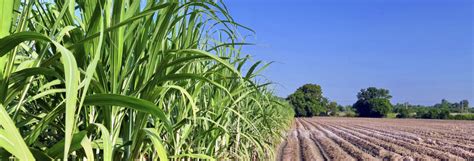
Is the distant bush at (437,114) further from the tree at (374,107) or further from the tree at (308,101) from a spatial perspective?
the tree at (308,101)

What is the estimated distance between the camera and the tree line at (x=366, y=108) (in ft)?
230

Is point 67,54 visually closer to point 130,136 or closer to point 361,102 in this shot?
point 130,136

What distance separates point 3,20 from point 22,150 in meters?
0.27

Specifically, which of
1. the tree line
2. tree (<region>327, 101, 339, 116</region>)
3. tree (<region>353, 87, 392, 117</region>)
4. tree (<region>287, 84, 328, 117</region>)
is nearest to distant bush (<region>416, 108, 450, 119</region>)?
the tree line

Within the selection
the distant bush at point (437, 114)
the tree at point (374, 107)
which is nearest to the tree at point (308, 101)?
Answer: the tree at point (374, 107)

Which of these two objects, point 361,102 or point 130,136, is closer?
point 130,136

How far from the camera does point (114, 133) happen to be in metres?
1.35

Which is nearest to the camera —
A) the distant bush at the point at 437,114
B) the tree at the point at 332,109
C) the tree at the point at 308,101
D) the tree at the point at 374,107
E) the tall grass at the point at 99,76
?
the tall grass at the point at 99,76

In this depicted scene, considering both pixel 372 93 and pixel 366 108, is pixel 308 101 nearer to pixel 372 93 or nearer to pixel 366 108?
pixel 366 108

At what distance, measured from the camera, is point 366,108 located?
307 ft

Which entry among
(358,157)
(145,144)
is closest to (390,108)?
(358,157)

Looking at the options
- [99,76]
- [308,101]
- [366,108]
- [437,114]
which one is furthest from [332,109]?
[99,76]

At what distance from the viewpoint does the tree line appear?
70.1m

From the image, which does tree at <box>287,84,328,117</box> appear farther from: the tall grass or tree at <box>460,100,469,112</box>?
the tall grass
